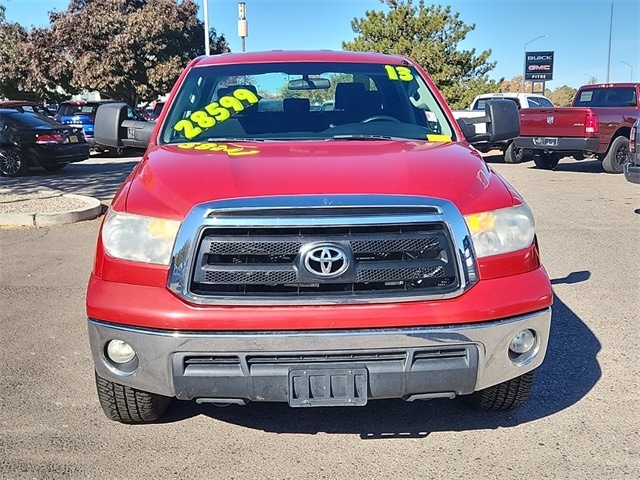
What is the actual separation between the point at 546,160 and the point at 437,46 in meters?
16.5

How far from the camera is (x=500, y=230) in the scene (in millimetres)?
2932

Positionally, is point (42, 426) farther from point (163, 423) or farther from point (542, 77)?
point (542, 77)

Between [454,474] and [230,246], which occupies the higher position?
[230,246]

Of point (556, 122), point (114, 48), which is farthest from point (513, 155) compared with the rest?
point (114, 48)

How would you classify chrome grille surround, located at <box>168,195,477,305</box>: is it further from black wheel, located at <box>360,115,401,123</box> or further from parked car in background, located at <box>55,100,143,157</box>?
parked car in background, located at <box>55,100,143,157</box>

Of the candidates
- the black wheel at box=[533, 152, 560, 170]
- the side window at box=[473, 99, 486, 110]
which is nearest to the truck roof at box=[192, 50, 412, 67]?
the black wheel at box=[533, 152, 560, 170]

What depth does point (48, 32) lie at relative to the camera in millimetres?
30172

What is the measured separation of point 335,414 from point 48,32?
102 feet

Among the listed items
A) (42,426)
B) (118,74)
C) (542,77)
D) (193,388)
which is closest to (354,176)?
(193,388)

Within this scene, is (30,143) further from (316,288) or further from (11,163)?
(316,288)

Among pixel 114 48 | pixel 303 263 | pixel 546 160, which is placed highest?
pixel 114 48

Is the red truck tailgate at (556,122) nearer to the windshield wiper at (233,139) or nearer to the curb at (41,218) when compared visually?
the curb at (41,218)

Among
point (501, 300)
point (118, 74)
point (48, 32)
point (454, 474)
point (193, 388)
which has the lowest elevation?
point (454, 474)

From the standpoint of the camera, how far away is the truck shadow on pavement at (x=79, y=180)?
470 inches
